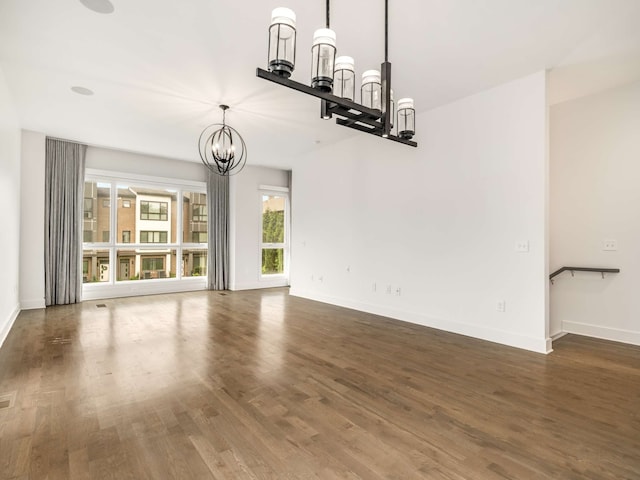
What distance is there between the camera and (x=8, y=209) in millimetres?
4234

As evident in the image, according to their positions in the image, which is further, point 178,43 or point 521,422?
point 178,43

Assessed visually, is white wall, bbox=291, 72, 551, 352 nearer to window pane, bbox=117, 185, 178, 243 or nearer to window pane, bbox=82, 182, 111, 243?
window pane, bbox=117, 185, 178, 243

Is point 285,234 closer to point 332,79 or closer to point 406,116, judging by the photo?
point 406,116

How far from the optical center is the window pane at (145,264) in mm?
6832

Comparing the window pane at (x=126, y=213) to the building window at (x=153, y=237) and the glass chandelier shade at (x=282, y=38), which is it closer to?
the building window at (x=153, y=237)

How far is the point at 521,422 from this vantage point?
2.15m

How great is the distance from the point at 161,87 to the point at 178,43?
1.03 m

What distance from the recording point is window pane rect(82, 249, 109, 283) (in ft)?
21.1

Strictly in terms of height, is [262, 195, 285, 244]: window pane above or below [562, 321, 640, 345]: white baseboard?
above

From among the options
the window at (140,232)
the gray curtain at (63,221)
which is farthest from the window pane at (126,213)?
the gray curtain at (63,221)

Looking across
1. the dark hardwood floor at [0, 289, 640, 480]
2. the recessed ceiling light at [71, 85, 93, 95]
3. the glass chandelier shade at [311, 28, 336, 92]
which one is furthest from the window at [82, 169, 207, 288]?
the glass chandelier shade at [311, 28, 336, 92]

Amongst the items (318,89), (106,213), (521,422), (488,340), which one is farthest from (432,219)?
(106,213)

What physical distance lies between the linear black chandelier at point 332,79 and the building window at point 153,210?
6006 millimetres

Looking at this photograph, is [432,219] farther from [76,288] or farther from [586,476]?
[76,288]
